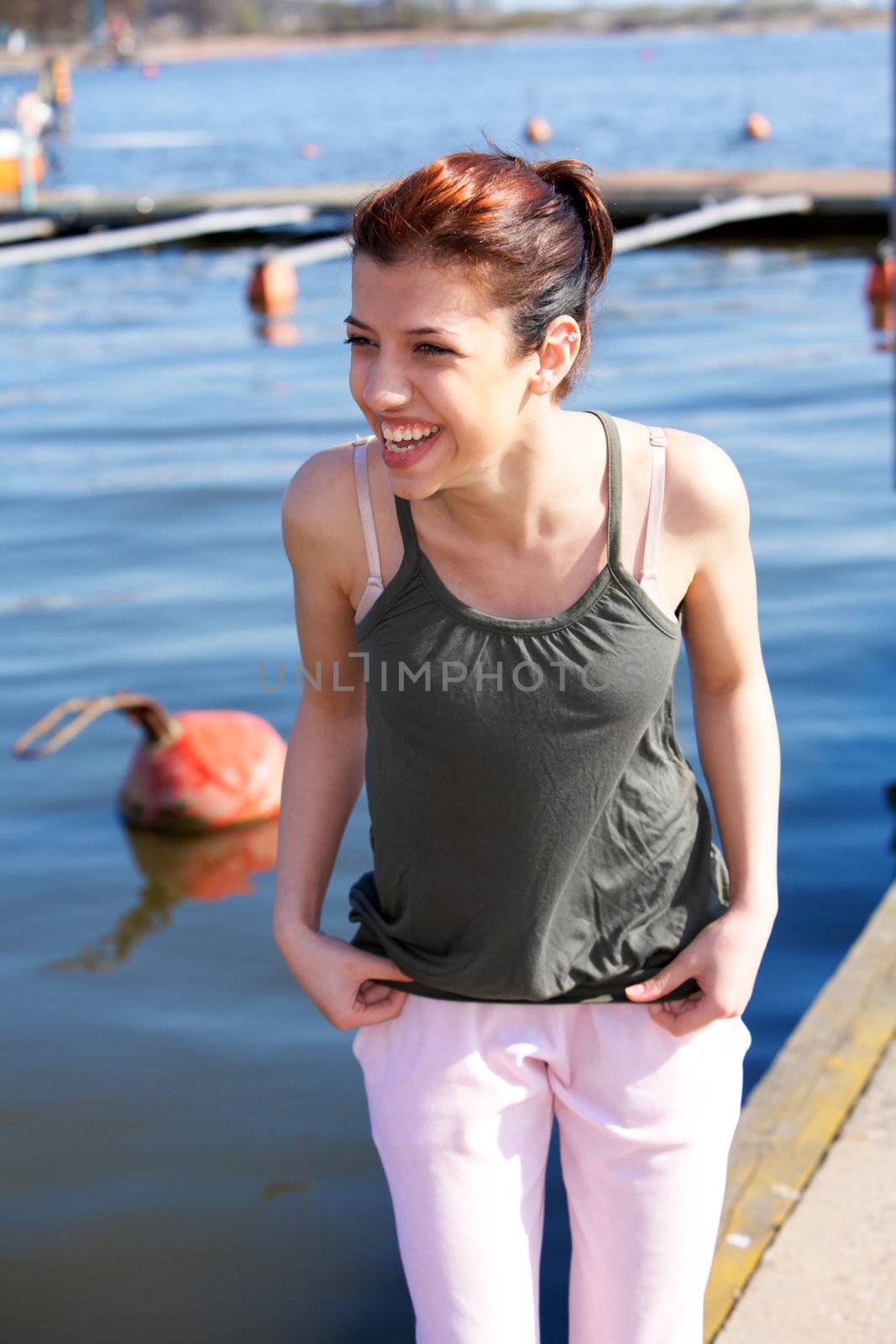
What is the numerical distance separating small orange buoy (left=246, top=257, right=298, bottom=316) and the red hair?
1478cm

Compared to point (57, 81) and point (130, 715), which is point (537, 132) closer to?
point (57, 81)

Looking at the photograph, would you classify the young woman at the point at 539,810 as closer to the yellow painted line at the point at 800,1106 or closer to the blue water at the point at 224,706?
the blue water at the point at 224,706

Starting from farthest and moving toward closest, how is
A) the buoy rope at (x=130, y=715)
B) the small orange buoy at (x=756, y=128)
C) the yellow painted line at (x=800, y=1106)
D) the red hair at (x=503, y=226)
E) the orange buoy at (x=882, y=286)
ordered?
the small orange buoy at (x=756, y=128)
the orange buoy at (x=882, y=286)
the buoy rope at (x=130, y=715)
the yellow painted line at (x=800, y=1106)
the red hair at (x=503, y=226)

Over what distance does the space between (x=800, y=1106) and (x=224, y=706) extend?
360 centimetres

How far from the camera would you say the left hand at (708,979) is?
6.07ft

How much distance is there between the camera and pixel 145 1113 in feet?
12.6

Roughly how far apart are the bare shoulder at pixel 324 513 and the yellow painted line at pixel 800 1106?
1367 mm

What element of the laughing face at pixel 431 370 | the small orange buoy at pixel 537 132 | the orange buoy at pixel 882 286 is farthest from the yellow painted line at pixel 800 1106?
the small orange buoy at pixel 537 132

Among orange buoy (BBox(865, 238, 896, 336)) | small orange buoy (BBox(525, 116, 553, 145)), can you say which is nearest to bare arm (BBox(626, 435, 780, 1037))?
orange buoy (BBox(865, 238, 896, 336))

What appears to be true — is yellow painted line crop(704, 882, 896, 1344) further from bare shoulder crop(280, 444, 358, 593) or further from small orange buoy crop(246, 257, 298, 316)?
small orange buoy crop(246, 257, 298, 316)

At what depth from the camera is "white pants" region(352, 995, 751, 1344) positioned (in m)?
1.82

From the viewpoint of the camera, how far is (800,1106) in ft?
9.82

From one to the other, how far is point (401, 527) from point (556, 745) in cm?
30

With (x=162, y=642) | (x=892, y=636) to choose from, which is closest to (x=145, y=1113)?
(x=162, y=642)
